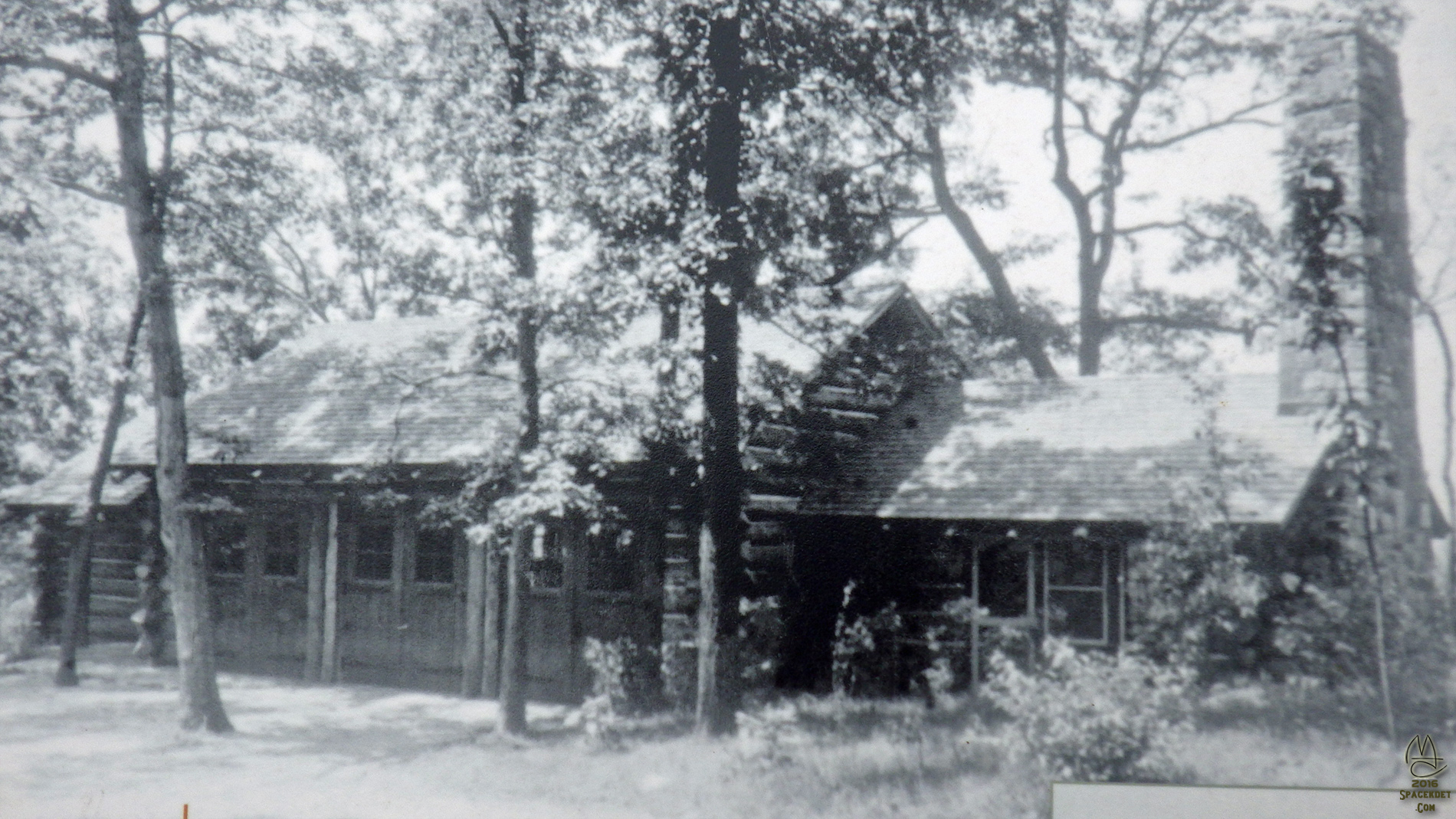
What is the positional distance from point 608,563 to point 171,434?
170 inches

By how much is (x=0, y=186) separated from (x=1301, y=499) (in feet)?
Result: 35.8

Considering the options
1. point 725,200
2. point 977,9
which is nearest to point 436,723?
point 725,200

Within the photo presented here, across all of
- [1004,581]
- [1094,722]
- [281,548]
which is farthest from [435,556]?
[1094,722]

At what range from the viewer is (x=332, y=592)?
1189 cm

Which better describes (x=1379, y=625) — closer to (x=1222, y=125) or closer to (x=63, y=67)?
(x=1222, y=125)

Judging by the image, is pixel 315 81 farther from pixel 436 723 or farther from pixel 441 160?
pixel 436 723

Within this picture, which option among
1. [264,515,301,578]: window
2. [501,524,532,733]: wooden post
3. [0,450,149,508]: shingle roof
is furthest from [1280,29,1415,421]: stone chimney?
[0,450,149,508]: shingle roof

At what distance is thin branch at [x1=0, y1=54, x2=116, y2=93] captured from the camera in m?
7.50

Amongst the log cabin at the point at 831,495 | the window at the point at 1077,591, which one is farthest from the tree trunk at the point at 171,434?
the window at the point at 1077,591

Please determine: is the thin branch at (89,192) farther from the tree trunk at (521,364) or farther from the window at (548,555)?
the window at (548,555)

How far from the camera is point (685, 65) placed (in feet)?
25.6

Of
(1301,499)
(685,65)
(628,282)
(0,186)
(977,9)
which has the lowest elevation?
(1301,499)

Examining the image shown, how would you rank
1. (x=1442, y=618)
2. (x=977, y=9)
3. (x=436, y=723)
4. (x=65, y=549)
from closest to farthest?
(x=1442, y=618)
(x=977, y=9)
(x=436, y=723)
(x=65, y=549)

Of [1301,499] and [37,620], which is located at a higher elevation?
[1301,499]
